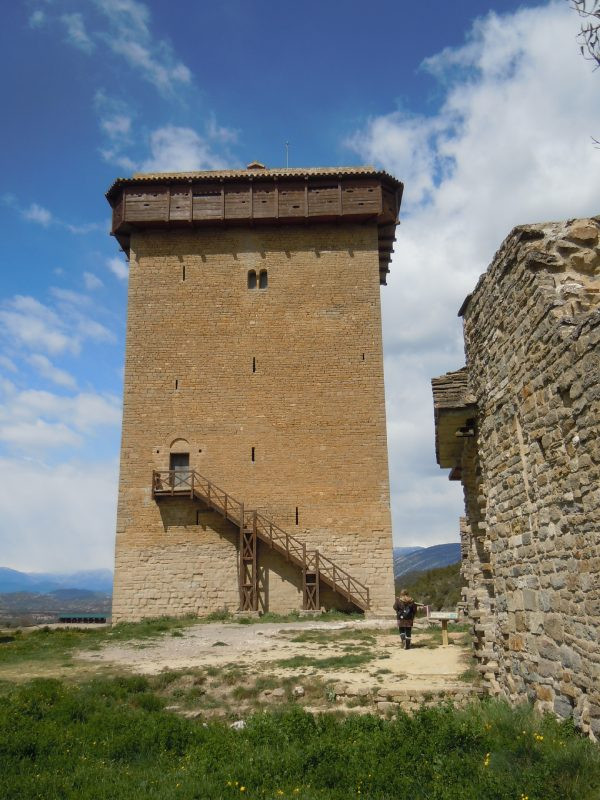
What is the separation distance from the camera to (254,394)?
778 inches

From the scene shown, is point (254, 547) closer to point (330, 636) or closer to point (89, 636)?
point (89, 636)

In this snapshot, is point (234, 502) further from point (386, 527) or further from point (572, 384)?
point (572, 384)

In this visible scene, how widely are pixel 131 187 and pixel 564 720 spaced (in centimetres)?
2050

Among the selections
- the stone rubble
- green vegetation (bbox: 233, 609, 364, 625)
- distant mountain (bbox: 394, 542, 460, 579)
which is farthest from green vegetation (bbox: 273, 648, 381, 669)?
distant mountain (bbox: 394, 542, 460, 579)

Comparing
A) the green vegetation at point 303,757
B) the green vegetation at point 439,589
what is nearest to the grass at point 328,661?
the green vegetation at point 303,757

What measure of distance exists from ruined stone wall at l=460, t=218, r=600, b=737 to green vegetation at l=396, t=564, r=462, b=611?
757 inches

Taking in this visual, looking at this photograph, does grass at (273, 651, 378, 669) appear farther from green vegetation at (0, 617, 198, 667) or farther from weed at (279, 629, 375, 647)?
green vegetation at (0, 617, 198, 667)

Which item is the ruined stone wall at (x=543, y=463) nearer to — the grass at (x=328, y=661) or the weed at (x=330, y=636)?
the grass at (x=328, y=661)

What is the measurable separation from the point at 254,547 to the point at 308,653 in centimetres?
717

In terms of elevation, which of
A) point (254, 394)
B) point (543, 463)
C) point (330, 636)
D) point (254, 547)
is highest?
point (254, 394)

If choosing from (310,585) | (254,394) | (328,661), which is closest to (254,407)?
(254,394)

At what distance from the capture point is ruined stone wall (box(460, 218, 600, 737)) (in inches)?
180

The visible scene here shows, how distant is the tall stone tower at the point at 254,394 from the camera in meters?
18.5

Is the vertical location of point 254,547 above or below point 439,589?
above
